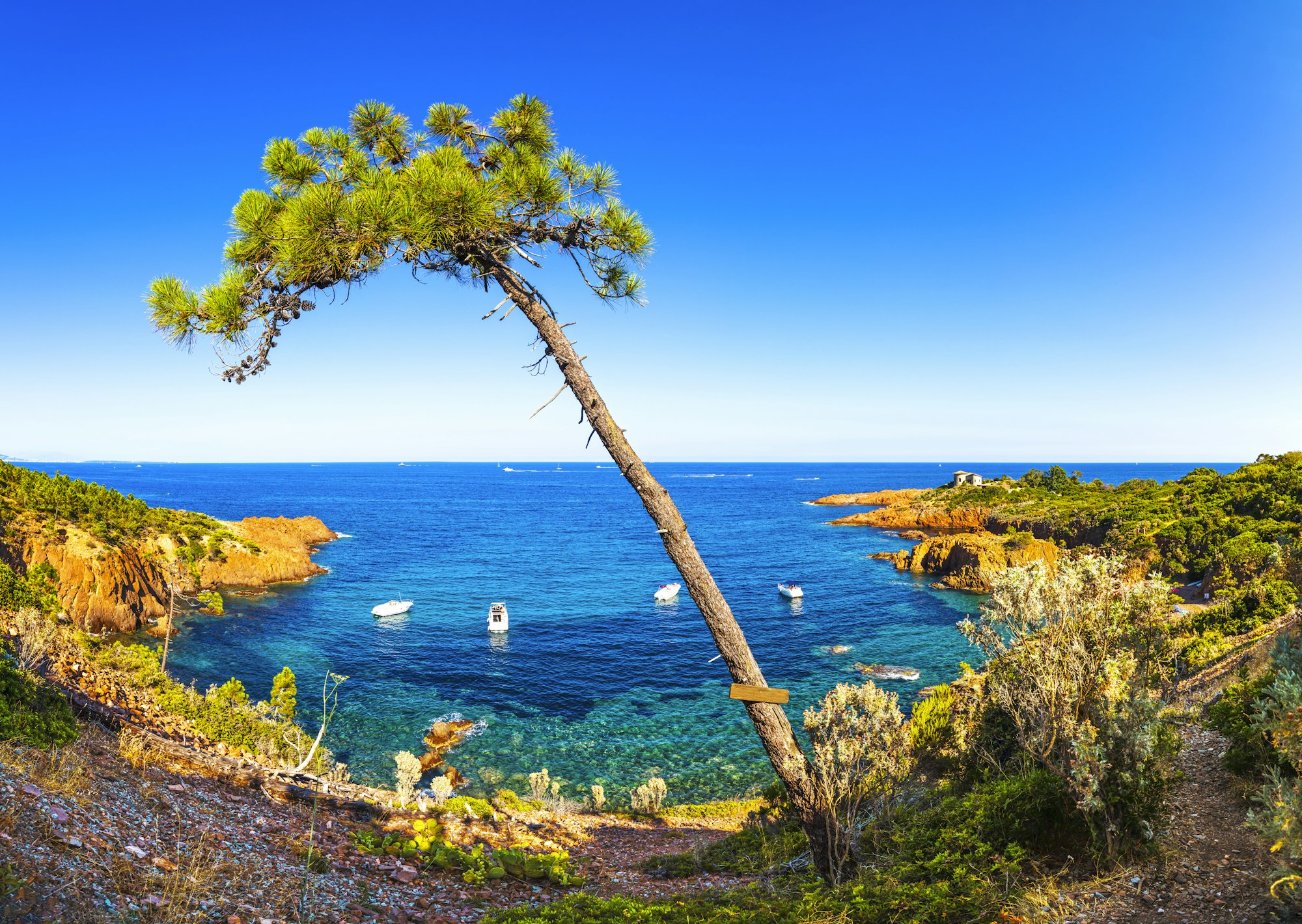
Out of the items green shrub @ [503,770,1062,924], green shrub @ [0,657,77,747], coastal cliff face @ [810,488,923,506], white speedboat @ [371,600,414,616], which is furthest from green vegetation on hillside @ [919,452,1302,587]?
white speedboat @ [371,600,414,616]

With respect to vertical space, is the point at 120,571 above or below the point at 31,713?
below

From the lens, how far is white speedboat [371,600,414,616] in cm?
3538

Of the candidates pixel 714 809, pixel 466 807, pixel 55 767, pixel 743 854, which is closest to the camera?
pixel 55 767

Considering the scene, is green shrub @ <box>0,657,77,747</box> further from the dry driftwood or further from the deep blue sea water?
the deep blue sea water

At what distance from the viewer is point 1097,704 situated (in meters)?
6.14

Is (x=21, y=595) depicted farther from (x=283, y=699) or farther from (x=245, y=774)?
(x=245, y=774)

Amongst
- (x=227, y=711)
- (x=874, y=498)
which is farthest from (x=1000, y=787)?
(x=874, y=498)

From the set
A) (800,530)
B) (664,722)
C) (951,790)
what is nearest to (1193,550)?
(664,722)

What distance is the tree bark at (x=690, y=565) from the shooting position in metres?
7.11

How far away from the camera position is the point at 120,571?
28.3 m

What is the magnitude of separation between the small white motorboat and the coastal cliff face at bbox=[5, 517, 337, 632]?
25.7 m

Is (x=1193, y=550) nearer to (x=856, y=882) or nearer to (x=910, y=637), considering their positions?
(x=910, y=637)

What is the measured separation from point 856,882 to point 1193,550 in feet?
131

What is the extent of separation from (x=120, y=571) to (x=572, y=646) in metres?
21.3
